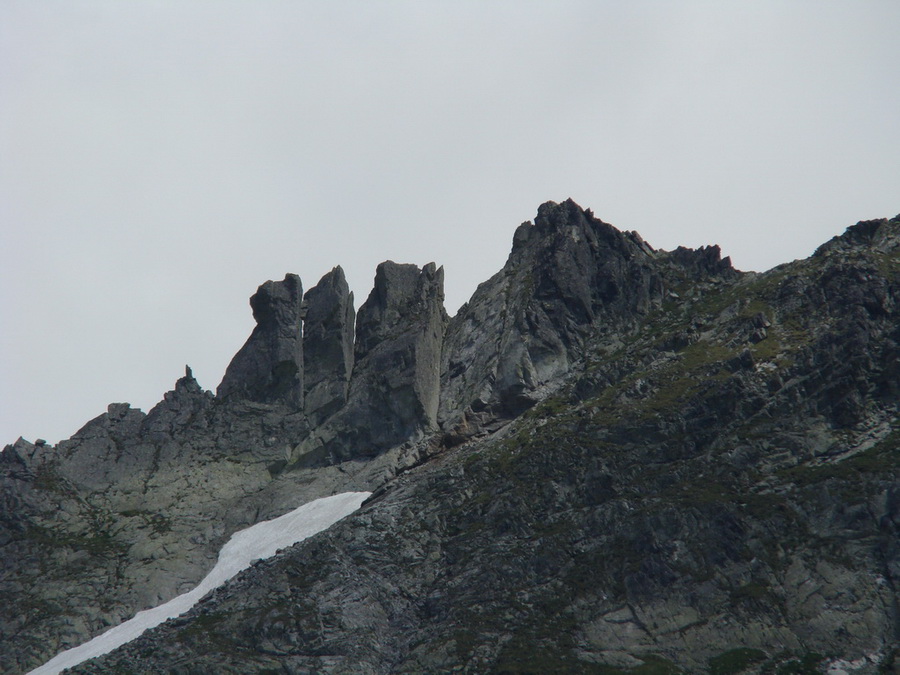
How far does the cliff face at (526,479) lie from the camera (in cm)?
6819

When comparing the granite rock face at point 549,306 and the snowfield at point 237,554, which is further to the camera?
the granite rock face at point 549,306

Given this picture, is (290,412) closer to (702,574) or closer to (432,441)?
(432,441)

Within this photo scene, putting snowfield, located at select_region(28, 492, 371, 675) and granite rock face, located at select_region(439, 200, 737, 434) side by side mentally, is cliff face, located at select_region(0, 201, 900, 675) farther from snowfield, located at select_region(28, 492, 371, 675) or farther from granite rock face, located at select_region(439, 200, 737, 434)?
snowfield, located at select_region(28, 492, 371, 675)

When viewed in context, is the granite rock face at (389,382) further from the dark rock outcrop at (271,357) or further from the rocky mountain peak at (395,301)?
the dark rock outcrop at (271,357)

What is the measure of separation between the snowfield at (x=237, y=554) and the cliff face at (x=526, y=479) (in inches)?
111

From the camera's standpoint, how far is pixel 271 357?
12325 centimetres

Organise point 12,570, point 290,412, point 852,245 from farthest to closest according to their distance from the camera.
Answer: point 290,412, point 852,245, point 12,570

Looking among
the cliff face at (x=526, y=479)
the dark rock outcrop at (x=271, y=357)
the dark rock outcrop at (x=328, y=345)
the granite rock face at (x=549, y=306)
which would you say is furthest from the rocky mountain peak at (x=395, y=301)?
the dark rock outcrop at (x=271, y=357)

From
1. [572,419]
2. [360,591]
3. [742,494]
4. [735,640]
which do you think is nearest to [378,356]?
→ [572,419]

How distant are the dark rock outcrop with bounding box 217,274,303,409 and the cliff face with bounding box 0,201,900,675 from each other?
0.37 metres

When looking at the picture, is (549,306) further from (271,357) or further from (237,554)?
(237,554)

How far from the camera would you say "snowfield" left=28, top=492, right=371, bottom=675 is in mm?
87688

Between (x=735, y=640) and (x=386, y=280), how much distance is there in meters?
74.4

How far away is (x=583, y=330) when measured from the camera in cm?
11144
